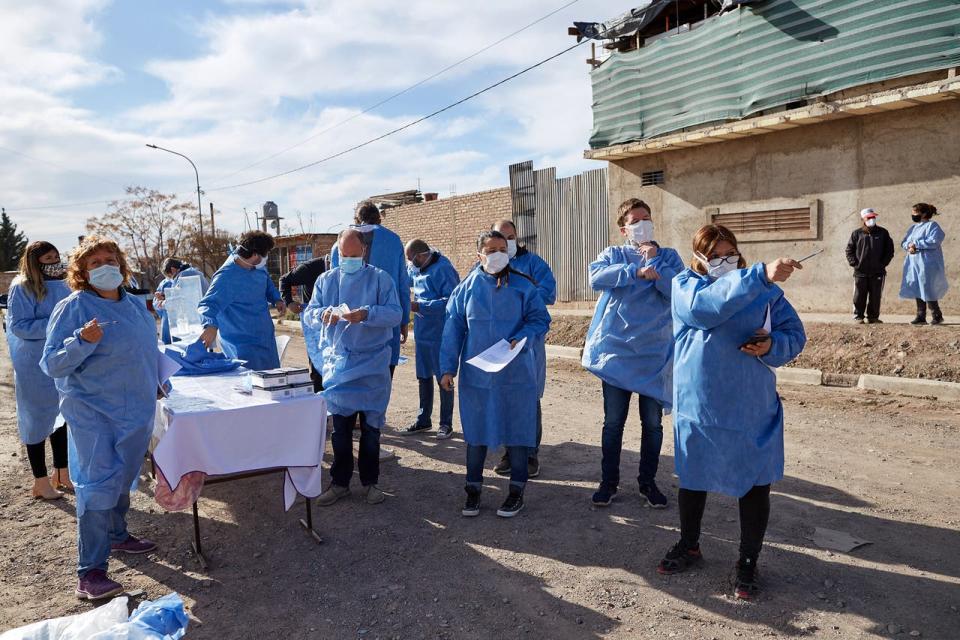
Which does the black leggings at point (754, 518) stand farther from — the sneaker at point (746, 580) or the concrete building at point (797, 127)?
the concrete building at point (797, 127)

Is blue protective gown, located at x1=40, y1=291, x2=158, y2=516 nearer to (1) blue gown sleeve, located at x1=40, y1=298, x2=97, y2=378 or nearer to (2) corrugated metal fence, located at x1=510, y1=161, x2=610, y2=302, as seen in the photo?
(1) blue gown sleeve, located at x1=40, y1=298, x2=97, y2=378

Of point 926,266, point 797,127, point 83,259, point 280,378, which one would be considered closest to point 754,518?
Result: point 280,378

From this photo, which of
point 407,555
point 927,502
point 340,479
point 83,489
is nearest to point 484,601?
point 407,555

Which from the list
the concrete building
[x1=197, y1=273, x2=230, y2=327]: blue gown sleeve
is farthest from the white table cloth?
the concrete building

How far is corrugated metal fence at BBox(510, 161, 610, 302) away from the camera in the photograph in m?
15.8

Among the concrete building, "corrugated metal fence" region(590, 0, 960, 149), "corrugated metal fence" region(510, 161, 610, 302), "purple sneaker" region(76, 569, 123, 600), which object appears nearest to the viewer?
"purple sneaker" region(76, 569, 123, 600)

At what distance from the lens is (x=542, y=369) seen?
5434 millimetres

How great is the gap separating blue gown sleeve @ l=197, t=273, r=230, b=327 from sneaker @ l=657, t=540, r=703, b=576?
3795mm

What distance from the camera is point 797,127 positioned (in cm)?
1177

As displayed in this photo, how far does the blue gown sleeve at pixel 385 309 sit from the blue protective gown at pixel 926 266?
8202mm

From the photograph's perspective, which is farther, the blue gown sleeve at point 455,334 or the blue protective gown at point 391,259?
the blue protective gown at point 391,259

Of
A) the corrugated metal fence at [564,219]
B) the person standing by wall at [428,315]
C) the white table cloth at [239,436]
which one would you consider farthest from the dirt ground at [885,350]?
the white table cloth at [239,436]

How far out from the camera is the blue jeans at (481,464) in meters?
4.56

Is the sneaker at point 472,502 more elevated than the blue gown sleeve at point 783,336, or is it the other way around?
the blue gown sleeve at point 783,336
